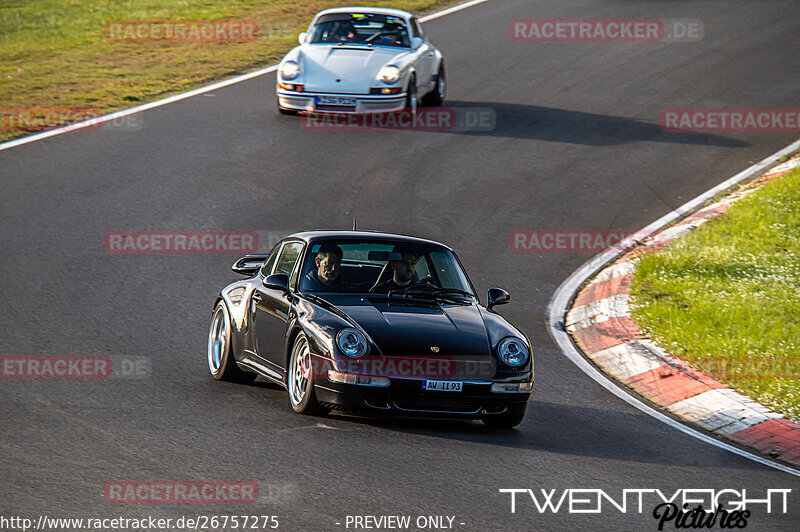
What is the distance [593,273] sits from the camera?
12906mm

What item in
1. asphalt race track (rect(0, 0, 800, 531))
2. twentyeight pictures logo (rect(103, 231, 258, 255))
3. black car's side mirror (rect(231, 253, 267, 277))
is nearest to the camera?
asphalt race track (rect(0, 0, 800, 531))

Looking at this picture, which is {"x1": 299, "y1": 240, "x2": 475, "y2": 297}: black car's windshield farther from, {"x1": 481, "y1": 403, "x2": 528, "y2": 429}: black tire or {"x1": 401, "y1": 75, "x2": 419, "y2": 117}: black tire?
{"x1": 401, "y1": 75, "x2": 419, "y2": 117}: black tire

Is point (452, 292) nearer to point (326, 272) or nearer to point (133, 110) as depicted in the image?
point (326, 272)

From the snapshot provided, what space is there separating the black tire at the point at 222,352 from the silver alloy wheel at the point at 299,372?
1045 millimetres

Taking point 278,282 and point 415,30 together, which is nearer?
point 278,282

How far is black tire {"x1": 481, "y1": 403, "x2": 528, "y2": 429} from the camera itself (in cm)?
775

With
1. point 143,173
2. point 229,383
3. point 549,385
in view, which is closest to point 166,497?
point 229,383

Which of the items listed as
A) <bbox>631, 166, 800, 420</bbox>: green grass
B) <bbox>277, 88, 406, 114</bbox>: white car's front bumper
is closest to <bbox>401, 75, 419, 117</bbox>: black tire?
<bbox>277, 88, 406, 114</bbox>: white car's front bumper

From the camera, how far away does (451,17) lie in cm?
2514

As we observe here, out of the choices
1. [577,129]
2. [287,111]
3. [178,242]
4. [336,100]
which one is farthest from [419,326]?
[577,129]

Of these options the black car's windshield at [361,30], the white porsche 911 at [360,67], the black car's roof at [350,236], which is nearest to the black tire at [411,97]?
the white porsche 911 at [360,67]

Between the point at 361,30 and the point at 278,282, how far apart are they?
10638 mm

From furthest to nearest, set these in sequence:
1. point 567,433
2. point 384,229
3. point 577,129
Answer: point 577,129 < point 384,229 < point 567,433

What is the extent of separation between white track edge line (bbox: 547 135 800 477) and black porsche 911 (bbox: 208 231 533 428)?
4.57 feet
